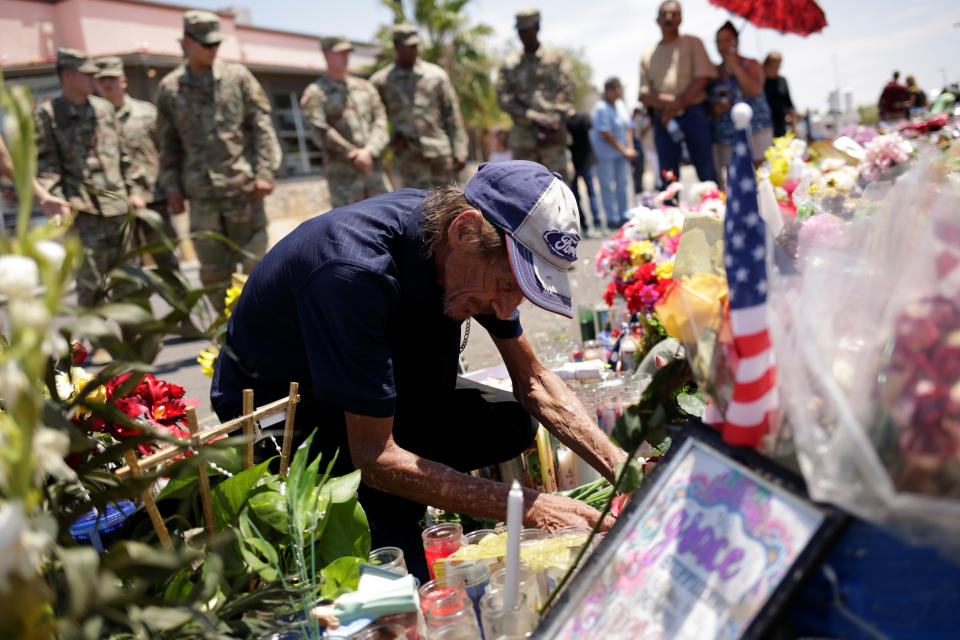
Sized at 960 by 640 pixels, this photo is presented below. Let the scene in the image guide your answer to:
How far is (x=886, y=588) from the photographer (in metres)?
0.91

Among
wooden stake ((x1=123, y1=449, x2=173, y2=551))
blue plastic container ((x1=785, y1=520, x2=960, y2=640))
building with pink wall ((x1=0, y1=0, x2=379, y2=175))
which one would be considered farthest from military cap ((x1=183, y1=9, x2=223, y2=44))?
building with pink wall ((x1=0, y1=0, x2=379, y2=175))

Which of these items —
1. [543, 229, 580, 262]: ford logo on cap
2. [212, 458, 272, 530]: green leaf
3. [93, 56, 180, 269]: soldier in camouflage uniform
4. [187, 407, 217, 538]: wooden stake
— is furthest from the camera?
[93, 56, 180, 269]: soldier in camouflage uniform

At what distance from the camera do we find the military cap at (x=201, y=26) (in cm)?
554

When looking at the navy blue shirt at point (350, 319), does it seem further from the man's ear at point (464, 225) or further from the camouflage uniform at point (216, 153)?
the camouflage uniform at point (216, 153)

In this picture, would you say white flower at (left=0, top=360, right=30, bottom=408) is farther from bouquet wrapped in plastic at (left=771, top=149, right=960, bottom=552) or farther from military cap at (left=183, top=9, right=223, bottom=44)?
military cap at (left=183, top=9, right=223, bottom=44)

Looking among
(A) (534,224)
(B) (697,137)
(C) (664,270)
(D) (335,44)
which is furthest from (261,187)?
(A) (534,224)

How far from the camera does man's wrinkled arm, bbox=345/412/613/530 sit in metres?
1.88

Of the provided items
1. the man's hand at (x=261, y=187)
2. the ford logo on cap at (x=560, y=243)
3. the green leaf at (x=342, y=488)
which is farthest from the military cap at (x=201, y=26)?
the green leaf at (x=342, y=488)

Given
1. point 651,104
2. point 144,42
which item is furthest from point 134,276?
point 144,42

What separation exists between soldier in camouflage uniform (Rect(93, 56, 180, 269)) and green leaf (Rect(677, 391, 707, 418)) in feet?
17.1

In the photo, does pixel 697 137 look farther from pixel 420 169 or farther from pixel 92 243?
pixel 92 243

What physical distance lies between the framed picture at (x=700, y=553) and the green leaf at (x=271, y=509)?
1.99 feet

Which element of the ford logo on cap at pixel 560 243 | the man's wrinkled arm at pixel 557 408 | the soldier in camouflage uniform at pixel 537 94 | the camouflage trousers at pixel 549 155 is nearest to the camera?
the ford logo on cap at pixel 560 243

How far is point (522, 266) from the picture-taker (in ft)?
6.38
